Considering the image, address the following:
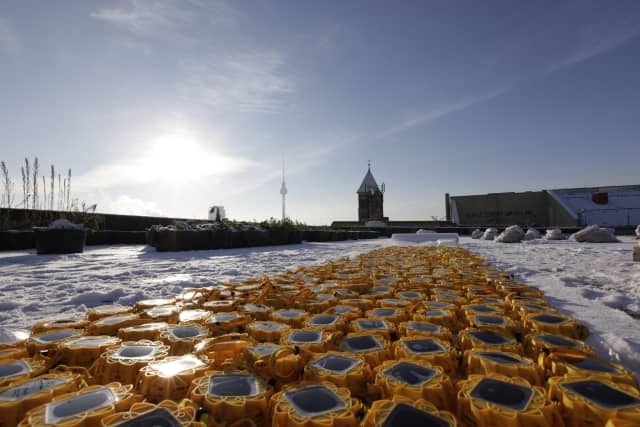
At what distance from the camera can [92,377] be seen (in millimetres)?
1359

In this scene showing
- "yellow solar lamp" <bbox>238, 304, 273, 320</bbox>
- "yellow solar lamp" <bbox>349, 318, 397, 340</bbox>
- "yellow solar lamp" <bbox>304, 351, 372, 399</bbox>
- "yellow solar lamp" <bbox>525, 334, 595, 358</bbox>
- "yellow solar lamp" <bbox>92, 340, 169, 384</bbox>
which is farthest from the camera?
"yellow solar lamp" <bbox>238, 304, 273, 320</bbox>

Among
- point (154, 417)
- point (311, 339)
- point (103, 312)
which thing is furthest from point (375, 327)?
point (103, 312)

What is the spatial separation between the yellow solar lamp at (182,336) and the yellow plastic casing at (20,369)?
1.63ft

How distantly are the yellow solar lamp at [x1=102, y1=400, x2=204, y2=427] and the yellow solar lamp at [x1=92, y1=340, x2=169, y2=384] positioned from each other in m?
0.40

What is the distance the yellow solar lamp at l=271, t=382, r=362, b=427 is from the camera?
0.94m

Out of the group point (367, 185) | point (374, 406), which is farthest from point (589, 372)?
point (367, 185)

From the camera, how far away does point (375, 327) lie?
6.01 ft

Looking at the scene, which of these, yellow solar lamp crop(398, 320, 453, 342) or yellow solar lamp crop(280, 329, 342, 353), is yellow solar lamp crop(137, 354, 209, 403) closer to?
yellow solar lamp crop(280, 329, 342, 353)

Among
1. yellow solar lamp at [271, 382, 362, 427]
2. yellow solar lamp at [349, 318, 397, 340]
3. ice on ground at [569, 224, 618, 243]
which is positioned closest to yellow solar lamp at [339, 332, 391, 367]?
yellow solar lamp at [349, 318, 397, 340]

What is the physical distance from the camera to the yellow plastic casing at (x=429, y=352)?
1.36 meters

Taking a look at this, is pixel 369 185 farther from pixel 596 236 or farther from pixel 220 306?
pixel 220 306

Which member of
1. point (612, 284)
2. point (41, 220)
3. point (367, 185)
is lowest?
point (612, 284)

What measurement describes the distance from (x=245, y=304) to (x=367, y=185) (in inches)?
1286

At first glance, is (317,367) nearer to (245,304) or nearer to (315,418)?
(315,418)
